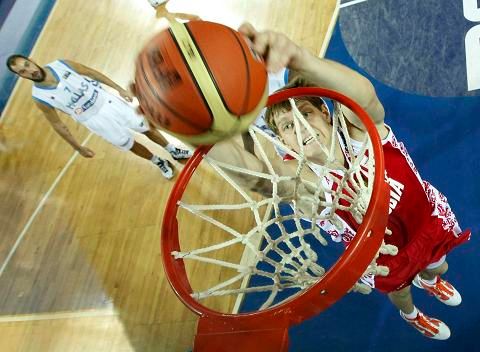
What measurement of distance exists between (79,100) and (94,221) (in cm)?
88

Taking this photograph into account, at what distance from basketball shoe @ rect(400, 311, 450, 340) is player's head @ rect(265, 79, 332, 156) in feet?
3.32

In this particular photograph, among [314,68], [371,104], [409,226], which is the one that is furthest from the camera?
[409,226]

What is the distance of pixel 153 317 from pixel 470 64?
7.82 ft

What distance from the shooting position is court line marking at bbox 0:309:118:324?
3135mm

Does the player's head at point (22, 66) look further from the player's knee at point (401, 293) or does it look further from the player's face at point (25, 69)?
the player's knee at point (401, 293)

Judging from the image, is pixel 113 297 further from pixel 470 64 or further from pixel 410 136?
pixel 470 64

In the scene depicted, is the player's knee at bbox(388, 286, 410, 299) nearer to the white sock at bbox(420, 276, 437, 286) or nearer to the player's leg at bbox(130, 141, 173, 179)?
the white sock at bbox(420, 276, 437, 286)

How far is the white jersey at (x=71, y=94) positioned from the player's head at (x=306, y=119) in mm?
1662

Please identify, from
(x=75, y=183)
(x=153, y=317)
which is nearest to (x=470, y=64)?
(x=153, y=317)

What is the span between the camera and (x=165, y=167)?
3.45 m

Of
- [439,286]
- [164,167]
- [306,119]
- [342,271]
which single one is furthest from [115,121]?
[342,271]

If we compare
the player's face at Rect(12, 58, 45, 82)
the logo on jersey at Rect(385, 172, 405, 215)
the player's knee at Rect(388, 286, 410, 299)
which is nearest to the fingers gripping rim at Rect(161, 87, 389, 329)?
the logo on jersey at Rect(385, 172, 405, 215)

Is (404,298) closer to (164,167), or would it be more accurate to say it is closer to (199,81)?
(199,81)

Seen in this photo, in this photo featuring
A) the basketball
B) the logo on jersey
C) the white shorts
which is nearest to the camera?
the basketball
